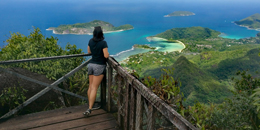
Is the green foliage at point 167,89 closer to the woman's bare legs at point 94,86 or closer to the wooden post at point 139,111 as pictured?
the wooden post at point 139,111

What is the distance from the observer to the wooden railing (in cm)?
184

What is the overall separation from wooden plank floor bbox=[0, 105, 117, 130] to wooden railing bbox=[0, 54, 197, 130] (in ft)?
0.53

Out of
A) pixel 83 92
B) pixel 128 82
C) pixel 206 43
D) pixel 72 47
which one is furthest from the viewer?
pixel 206 43

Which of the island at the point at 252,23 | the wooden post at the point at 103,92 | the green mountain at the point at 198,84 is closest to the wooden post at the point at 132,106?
the wooden post at the point at 103,92

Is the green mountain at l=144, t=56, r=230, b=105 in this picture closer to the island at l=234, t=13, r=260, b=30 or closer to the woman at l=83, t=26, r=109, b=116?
the woman at l=83, t=26, r=109, b=116

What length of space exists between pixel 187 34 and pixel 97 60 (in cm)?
10809

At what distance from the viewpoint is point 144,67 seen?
63156 mm

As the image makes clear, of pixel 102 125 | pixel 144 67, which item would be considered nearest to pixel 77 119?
pixel 102 125

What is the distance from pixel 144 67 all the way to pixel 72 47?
56189mm

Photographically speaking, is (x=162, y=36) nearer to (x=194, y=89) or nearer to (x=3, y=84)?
(x=194, y=89)

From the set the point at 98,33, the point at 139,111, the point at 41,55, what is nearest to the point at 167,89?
the point at 139,111

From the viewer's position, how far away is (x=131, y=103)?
8.63 ft

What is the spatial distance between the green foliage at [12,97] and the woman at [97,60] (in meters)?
1.06

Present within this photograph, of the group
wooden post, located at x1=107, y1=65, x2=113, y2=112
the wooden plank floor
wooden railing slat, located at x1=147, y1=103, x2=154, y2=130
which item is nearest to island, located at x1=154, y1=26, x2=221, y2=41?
wooden post, located at x1=107, y1=65, x2=113, y2=112
